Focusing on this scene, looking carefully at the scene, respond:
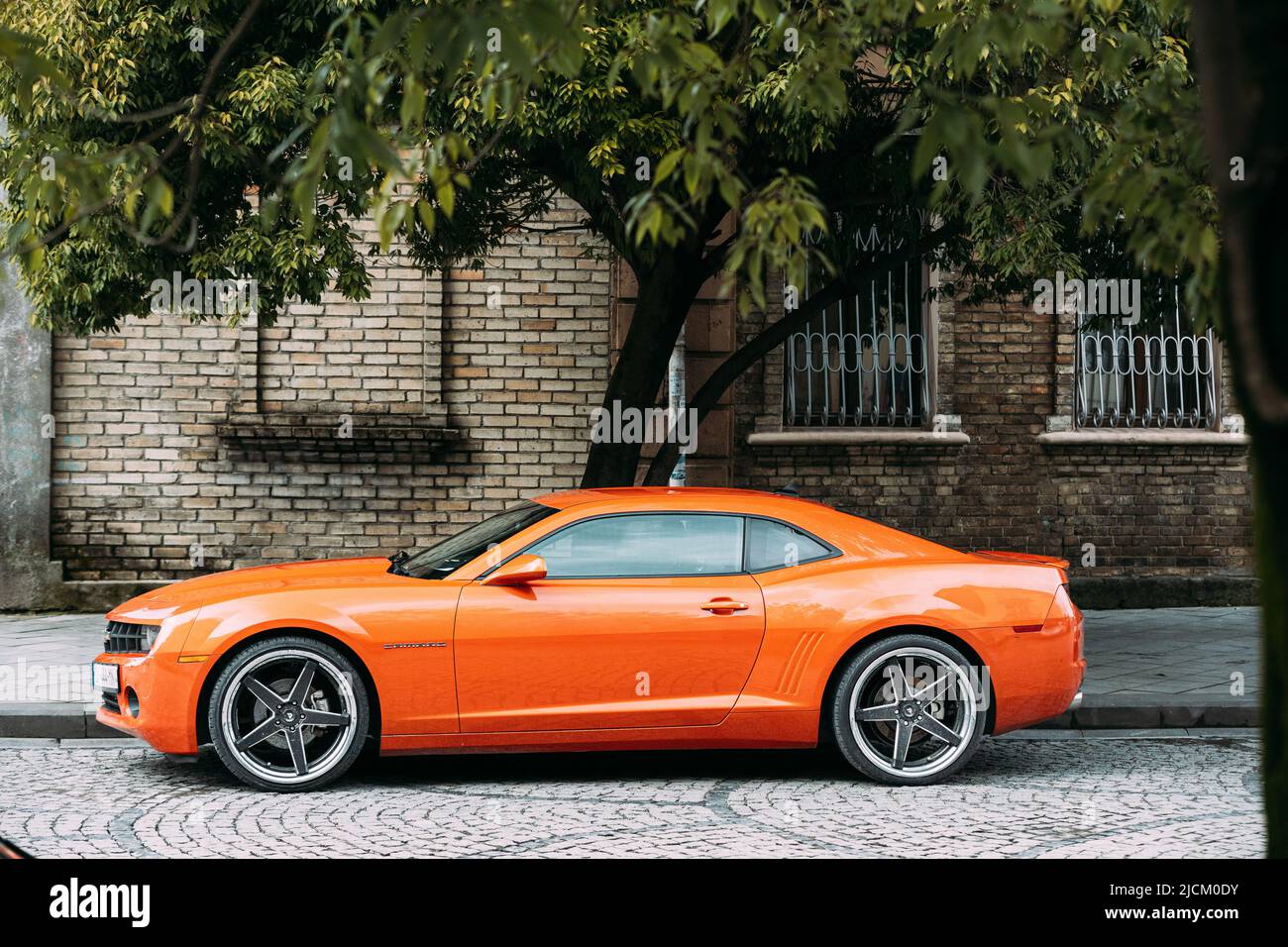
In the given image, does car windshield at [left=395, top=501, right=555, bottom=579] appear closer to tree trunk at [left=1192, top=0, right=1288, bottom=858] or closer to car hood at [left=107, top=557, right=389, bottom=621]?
car hood at [left=107, top=557, right=389, bottom=621]

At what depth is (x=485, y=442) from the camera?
13391 mm

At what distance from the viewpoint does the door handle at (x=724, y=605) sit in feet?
21.6

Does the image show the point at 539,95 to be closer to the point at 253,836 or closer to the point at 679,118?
the point at 679,118

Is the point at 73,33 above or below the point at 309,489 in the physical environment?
above

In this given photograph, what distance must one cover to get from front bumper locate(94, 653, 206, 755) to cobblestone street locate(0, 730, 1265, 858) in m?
0.26

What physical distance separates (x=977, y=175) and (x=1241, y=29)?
65cm

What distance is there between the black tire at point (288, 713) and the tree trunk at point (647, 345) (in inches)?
156

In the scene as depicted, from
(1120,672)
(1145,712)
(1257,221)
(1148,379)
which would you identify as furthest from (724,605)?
(1148,379)

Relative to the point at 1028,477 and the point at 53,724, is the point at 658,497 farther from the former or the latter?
the point at 1028,477

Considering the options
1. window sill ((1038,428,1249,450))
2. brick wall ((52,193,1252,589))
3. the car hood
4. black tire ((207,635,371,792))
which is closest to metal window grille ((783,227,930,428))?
brick wall ((52,193,1252,589))

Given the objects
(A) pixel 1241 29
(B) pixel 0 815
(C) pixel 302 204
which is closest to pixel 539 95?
(B) pixel 0 815

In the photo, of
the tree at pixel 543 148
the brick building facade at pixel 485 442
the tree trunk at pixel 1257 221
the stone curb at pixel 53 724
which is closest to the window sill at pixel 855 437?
the brick building facade at pixel 485 442

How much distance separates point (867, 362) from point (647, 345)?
4358 millimetres

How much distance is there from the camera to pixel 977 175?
2750mm
